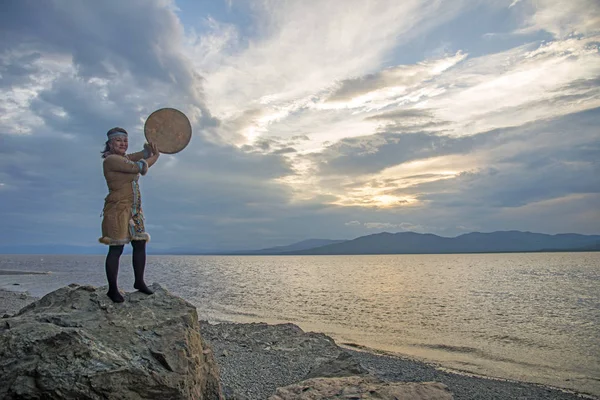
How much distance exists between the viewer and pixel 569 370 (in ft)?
58.5

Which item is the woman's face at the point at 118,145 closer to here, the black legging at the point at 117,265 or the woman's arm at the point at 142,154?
the woman's arm at the point at 142,154

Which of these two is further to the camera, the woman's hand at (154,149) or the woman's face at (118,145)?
the woman's hand at (154,149)

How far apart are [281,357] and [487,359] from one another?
1092 cm

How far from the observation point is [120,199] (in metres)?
6.78

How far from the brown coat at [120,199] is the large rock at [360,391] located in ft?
12.2

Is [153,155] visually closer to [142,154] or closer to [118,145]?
[142,154]

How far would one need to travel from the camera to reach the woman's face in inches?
271

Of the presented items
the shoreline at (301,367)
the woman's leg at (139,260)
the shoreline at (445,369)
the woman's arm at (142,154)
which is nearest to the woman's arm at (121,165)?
the woman's arm at (142,154)

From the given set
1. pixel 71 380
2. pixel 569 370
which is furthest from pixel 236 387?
pixel 569 370

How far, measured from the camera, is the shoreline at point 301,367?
13.2 metres

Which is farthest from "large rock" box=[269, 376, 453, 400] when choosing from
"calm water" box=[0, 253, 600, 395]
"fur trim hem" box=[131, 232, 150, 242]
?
"calm water" box=[0, 253, 600, 395]

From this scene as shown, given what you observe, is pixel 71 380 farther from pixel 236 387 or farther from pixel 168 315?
pixel 236 387

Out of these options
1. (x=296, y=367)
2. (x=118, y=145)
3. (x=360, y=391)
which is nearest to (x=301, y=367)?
(x=296, y=367)

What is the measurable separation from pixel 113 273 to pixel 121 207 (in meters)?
1.15
